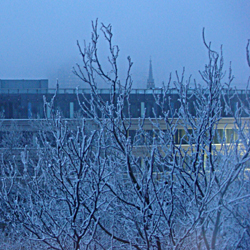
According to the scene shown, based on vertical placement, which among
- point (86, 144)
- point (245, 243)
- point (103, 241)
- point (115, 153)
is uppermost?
point (86, 144)

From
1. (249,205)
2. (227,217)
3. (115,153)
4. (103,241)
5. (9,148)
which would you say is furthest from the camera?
(9,148)

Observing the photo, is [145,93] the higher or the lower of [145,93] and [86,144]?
the higher

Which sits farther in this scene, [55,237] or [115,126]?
[115,126]

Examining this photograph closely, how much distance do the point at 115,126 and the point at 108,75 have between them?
2.23ft

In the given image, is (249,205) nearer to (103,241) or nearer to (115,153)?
(115,153)

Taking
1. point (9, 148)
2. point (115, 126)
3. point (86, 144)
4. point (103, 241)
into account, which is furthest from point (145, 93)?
point (86, 144)

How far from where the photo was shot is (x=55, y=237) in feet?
11.6

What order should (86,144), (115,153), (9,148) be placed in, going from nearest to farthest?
(86,144) < (115,153) < (9,148)

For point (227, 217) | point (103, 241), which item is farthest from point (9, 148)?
point (227, 217)

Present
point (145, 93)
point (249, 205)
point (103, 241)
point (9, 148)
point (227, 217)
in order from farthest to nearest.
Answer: point (145, 93) → point (9, 148) → point (103, 241) → point (249, 205) → point (227, 217)

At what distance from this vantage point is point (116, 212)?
4.67m

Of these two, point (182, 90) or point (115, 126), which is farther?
point (182, 90)

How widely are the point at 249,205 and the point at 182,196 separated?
889mm

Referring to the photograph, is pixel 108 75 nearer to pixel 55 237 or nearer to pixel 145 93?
pixel 55 237
